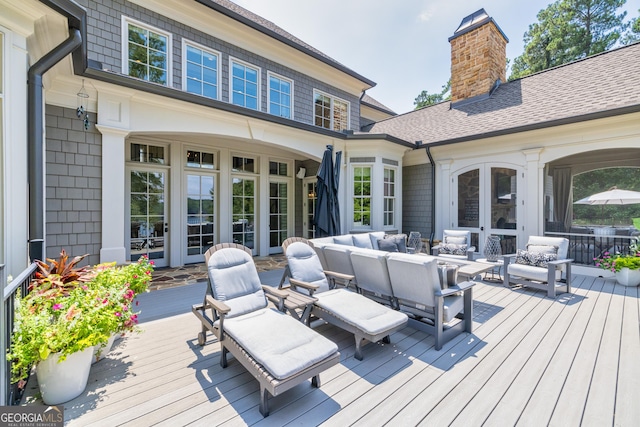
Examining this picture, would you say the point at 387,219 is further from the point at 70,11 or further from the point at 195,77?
the point at 70,11

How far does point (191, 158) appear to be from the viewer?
6.80m

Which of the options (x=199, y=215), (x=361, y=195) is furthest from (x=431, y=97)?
(x=199, y=215)

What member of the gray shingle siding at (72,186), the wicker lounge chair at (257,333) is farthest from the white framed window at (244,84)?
the wicker lounge chair at (257,333)

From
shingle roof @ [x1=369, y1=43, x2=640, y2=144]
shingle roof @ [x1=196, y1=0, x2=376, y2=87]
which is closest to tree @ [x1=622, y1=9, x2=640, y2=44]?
shingle roof @ [x1=369, y1=43, x2=640, y2=144]

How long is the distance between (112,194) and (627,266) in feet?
28.8

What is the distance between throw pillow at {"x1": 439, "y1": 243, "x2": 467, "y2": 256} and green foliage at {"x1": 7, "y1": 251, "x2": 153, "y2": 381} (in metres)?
5.85

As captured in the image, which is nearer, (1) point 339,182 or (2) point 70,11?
(2) point 70,11

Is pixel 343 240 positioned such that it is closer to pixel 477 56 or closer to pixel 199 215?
pixel 199 215

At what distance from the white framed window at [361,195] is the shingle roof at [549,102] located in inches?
83.0

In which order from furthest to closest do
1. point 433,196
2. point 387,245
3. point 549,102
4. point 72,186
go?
point 433,196 < point 549,102 < point 387,245 < point 72,186

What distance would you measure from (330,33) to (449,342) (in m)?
9.38

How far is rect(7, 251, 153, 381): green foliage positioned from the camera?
1893 millimetres

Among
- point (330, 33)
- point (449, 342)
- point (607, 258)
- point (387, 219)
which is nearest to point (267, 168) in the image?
point (387, 219)

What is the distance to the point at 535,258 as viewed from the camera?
197 inches
